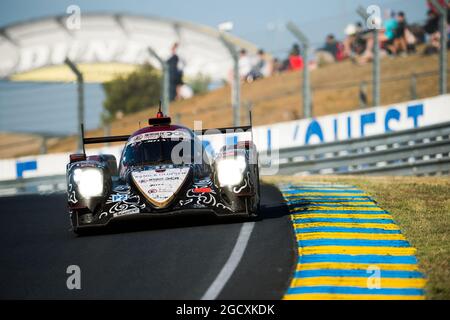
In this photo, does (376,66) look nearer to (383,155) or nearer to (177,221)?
(383,155)

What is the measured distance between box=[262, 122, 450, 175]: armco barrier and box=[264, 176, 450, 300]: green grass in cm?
169

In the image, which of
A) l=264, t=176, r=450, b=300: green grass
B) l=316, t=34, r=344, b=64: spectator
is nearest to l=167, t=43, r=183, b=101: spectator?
l=316, t=34, r=344, b=64: spectator

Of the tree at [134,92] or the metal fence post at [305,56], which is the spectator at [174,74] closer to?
the metal fence post at [305,56]

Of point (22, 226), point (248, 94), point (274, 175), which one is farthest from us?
point (248, 94)

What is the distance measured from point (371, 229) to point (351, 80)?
2264cm

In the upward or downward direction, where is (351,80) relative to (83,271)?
upward

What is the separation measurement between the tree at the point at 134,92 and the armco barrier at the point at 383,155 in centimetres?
3952

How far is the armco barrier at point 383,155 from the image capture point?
18578 millimetres

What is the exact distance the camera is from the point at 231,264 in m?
8.20

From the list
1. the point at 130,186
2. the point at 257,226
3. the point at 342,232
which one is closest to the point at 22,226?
the point at 130,186

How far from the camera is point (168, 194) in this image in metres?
10.5

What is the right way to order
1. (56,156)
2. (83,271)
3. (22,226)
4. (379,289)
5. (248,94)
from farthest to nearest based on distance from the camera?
(248,94), (56,156), (22,226), (83,271), (379,289)

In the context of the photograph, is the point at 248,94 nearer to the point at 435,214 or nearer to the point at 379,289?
the point at 435,214

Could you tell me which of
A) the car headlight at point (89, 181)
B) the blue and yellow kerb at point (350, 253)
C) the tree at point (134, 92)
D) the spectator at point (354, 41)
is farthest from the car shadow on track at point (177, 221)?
the tree at point (134, 92)
